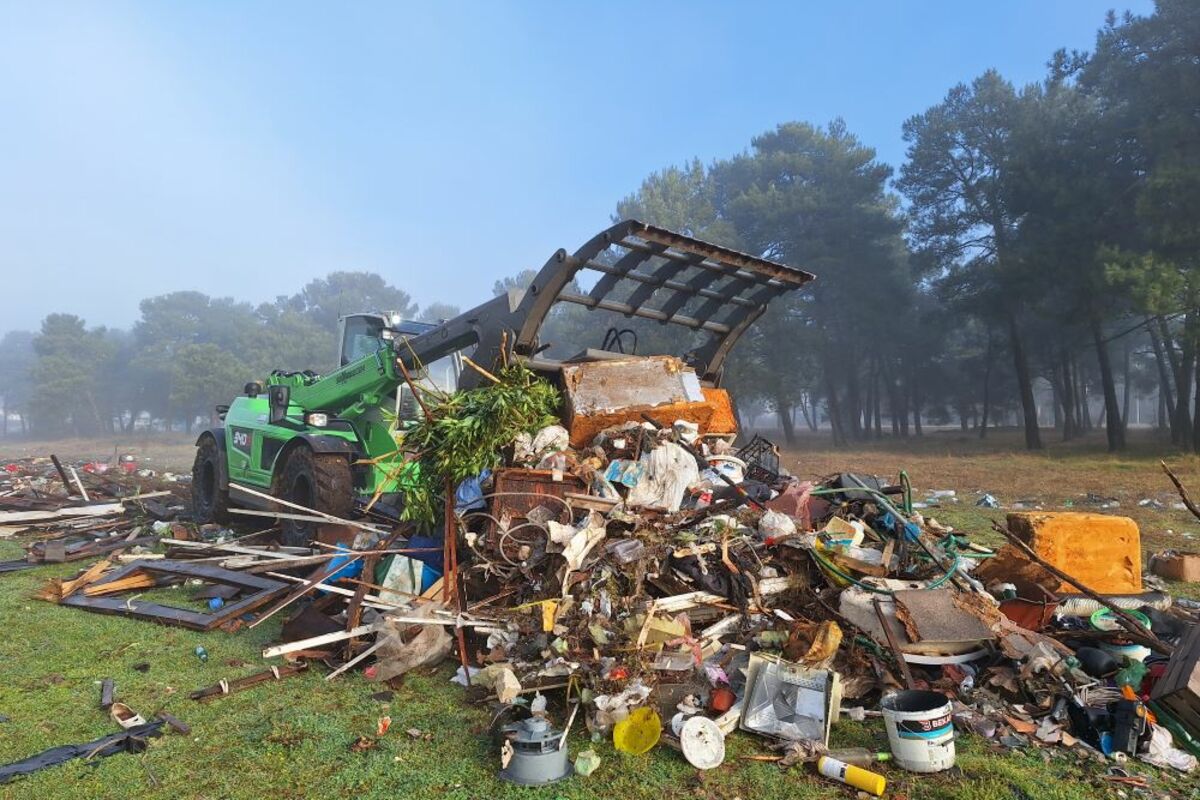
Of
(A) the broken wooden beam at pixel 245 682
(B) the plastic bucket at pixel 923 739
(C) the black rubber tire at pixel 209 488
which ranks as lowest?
(A) the broken wooden beam at pixel 245 682

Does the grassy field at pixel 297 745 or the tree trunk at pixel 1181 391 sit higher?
the tree trunk at pixel 1181 391

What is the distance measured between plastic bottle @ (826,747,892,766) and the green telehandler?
11.4ft

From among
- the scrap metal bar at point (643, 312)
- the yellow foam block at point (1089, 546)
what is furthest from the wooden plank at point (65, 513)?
the yellow foam block at point (1089, 546)

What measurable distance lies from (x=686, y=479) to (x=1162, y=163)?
→ 65.7ft

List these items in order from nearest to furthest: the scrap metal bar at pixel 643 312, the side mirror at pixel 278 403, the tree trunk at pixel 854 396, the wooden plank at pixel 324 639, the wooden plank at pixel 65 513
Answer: the wooden plank at pixel 324 639
the scrap metal bar at pixel 643 312
the side mirror at pixel 278 403
the wooden plank at pixel 65 513
the tree trunk at pixel 854 396

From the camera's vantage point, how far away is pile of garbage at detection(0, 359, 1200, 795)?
3588 mm

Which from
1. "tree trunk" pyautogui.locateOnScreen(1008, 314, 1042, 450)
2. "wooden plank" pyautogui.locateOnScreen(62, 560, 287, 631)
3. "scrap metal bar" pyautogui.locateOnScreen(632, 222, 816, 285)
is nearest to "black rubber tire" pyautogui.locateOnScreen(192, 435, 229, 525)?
"wooden plank" pyautogui.locateOnScreen(62, 560, 287, 631)

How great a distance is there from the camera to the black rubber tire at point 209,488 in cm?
948

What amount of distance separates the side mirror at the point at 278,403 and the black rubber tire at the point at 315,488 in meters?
1.13

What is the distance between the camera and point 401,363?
20.1 ft

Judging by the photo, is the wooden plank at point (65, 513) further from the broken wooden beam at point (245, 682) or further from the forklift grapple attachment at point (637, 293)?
the broken wooden beam at point (245, 682)

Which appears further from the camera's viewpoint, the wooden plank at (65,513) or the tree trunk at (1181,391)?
the tree trunk at (1181,391)

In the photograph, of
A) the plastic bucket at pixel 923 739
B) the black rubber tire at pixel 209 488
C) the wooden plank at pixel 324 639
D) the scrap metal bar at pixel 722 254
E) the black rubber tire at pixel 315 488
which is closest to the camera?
the plastic bucket at pixel 923 739

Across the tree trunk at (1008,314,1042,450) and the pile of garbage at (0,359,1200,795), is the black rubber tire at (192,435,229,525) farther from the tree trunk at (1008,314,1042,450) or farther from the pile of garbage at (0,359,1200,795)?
the tree trunk at (1008,314,1042,450)
